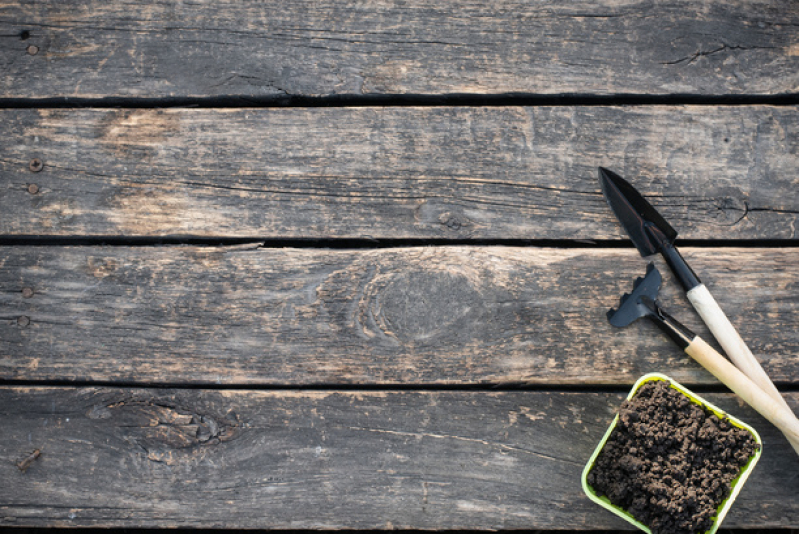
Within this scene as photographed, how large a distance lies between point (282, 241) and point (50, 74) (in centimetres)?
66

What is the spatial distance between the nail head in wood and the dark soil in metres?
1.36

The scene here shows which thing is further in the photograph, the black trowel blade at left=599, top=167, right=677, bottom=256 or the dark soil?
the black trowel blade at left=599, top=167, right=677, bottom=256

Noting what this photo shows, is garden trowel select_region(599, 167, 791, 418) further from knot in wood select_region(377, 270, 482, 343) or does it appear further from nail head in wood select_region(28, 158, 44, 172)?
nail head in wood select_region(28, 158, 44, 172)

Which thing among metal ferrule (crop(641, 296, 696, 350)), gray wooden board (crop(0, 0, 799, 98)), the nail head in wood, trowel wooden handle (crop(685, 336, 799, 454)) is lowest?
trowel wooden handle (crop(685, 336, 799, 454))

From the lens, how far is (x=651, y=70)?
3.86 feet

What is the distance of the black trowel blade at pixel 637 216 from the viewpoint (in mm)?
1115

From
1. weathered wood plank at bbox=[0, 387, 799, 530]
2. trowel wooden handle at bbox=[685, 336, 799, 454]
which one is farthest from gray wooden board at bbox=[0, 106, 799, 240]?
weathered wood plank at bbox=[0, 387, 799, 530]

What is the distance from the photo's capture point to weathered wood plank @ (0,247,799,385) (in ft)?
3.75

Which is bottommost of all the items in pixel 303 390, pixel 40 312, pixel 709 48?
pixel 303 390

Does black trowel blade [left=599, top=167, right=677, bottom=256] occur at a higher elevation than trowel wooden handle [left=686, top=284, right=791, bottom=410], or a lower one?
higher

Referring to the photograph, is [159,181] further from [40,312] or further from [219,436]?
[219,436]

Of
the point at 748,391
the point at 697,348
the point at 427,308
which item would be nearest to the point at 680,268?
the point at 697,348

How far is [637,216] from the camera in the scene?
3.67 ft

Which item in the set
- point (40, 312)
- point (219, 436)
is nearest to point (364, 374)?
point (219, 436)
